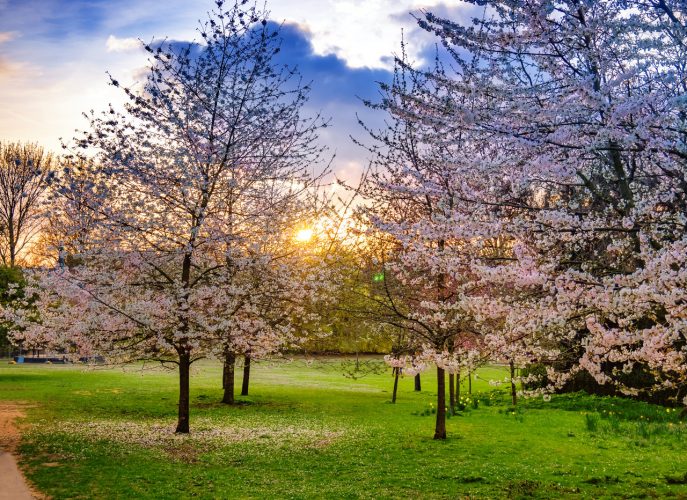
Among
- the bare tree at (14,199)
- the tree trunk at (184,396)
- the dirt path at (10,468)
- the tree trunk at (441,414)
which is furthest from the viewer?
the bare tree at (14,199)

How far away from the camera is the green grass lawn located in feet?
33.1

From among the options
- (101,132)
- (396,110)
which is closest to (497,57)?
(396,110)

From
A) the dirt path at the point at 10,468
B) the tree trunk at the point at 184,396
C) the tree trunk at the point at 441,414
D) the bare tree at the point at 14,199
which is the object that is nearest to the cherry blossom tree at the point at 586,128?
the tree trunk at the point at 441,414

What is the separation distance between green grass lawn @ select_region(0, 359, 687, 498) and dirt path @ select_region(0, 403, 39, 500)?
0.84 feet

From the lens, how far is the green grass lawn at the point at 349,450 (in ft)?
33.1

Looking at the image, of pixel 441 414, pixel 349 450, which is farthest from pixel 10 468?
pixel 441 414

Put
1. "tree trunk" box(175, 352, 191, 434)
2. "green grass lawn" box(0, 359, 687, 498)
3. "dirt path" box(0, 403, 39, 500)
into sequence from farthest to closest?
"tree trunk" box(175, 352, 191, 434), "green grass lawn" box(0, 359, 687, 498), "dirt path" box(0, 403, 39, 500)

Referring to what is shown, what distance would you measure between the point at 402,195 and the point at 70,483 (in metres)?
9.64

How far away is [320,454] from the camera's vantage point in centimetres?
1328

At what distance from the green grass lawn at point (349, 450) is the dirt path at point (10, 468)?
26cm

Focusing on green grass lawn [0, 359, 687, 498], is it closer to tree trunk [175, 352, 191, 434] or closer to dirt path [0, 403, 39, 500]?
dirt path [0, 403, 39, 500]

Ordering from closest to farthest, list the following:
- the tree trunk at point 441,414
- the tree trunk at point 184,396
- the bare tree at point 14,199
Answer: the tree trunk at point 441,414, the tree trunk at point 184,396, the bare tree at point 14,199

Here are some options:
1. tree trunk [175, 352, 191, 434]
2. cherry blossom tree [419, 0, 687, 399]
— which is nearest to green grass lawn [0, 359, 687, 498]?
tree trunk [175, 352, 191, 434]

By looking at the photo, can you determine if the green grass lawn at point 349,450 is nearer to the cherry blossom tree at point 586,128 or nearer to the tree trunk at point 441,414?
the tree trunk at point 441,414
